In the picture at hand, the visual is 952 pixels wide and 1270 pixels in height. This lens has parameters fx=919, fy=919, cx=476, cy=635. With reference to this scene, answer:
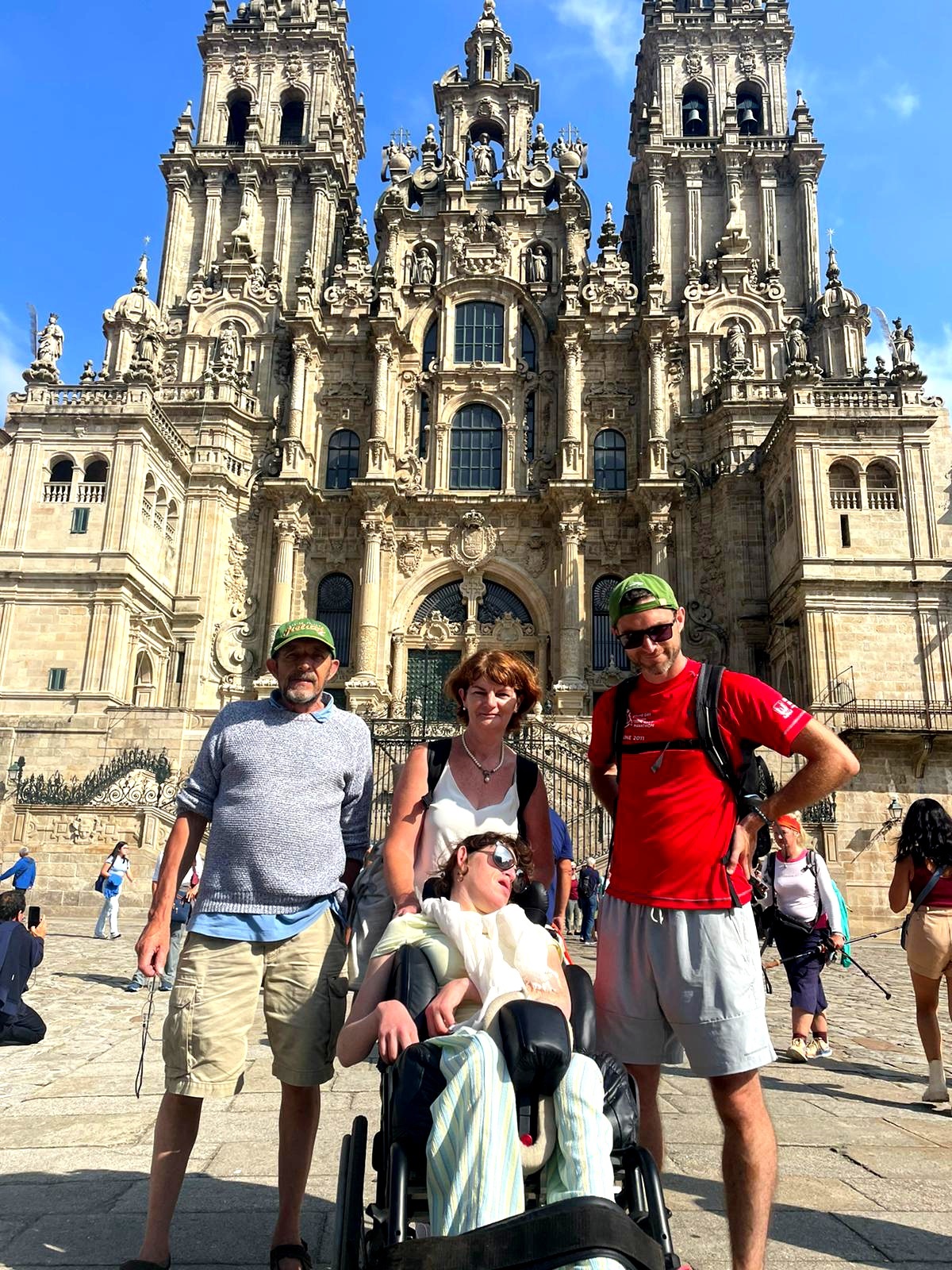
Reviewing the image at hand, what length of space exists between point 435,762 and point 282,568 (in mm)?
24505

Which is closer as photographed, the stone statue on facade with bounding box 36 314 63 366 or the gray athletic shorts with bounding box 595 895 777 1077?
the gray athletic shorts with bounding box 595 895 777 1077

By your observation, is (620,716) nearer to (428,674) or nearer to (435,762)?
(435,762)

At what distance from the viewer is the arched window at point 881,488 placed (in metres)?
22.9

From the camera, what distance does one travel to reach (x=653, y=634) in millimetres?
3582

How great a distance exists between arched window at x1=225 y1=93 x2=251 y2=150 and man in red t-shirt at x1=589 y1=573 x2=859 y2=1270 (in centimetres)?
3637

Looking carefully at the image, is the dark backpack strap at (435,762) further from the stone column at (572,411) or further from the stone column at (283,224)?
the stone column at (283,224)

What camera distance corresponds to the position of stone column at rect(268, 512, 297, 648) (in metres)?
27.2

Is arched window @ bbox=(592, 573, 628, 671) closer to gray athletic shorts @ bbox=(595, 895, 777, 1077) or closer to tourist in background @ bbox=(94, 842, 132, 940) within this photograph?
tourist in background @ bbox=(94, 842, 132, 940)

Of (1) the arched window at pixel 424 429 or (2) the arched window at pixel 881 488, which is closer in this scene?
(2) the arched window at pixel 881 488

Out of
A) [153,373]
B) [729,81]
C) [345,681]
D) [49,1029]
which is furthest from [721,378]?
[49,1029]

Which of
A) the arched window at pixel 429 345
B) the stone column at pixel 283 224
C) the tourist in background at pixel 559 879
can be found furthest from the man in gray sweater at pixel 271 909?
the stone column at pixel 283 224

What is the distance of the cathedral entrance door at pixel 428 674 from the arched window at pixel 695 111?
20656mm

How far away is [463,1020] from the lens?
9.78 feet

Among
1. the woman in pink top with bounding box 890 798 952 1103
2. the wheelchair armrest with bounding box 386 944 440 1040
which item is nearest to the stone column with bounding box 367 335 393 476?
the woman in pink top with bounding box 890 798 952 1103
